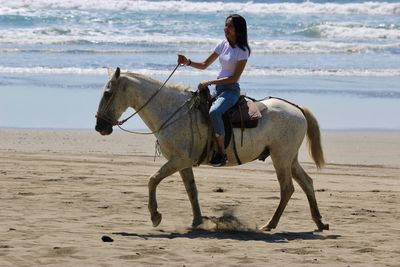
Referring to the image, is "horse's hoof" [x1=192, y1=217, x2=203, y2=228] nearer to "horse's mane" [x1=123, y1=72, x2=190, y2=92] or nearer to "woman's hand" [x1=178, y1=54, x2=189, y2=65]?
"horse's mane" [x1=123, y1=72, x2=190, y2=92]

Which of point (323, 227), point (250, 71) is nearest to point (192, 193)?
point (323, 227)

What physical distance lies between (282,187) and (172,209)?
1.40 m

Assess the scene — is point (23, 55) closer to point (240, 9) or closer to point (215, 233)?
point (215, 233)

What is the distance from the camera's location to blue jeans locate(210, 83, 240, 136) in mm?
9578

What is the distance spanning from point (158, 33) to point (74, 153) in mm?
28160

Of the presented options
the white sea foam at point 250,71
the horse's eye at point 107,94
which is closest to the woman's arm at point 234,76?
the horse's eye at point 107,94

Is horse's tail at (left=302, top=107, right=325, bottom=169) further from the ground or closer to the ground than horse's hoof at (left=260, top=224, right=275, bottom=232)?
further from the ground

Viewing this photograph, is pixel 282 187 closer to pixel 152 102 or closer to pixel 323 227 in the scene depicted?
pixel 323 227

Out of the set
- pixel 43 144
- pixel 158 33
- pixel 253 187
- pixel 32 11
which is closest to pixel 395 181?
pixel 253 187

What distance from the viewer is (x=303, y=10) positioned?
6378cm

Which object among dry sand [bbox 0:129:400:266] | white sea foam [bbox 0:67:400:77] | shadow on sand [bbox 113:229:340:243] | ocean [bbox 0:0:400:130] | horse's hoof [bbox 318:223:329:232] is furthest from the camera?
white sea foam [bbox 0:67:400:77]

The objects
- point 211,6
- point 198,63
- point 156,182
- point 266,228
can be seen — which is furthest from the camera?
point 211,6

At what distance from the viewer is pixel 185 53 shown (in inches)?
1299

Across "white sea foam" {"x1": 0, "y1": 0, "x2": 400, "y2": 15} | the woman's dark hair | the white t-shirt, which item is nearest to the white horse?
the white t-shirt
